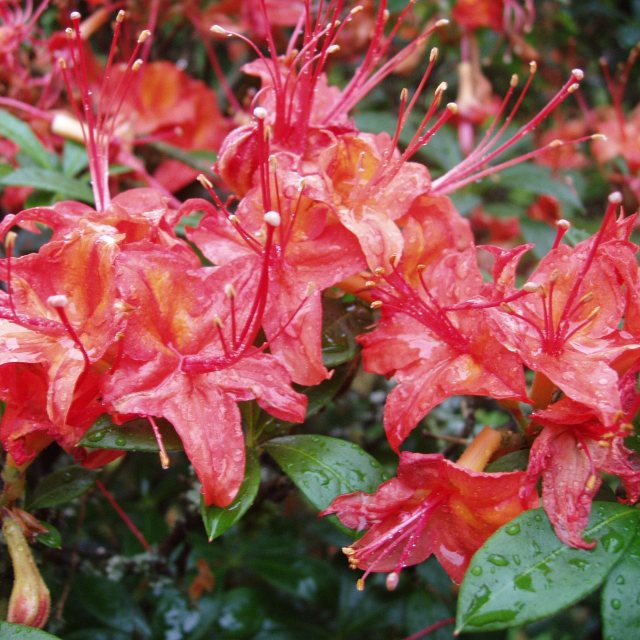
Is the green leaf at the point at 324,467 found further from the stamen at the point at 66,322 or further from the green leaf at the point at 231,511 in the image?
the stamen at the point at 66,322

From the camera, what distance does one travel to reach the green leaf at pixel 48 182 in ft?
3.94

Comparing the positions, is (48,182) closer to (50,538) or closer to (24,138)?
(24,138)

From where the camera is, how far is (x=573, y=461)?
0.82 meters

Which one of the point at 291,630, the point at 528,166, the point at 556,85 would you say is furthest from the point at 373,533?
the point at 556,85

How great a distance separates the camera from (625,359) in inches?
33.5

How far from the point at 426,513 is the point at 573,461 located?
0.55ft

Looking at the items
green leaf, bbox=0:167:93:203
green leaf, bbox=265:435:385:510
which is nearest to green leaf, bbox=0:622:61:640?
green leaf, bbox=265:435:385:510

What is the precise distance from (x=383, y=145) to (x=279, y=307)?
0.32m

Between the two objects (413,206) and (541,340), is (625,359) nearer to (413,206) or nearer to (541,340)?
(541,340)

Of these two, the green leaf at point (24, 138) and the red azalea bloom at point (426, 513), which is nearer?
the red azalea bloom at point (426, 513)

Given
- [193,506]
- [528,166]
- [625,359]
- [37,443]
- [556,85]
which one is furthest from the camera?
[556,85]

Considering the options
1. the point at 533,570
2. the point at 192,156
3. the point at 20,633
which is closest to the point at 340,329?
the point at 533,570

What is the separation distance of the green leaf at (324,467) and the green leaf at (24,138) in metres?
0.71

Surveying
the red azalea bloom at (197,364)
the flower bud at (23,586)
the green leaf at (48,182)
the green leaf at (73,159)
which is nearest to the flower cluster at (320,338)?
the red azalea bloom at (197,364)
